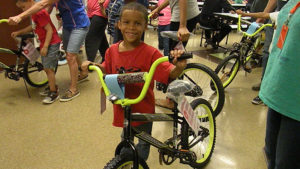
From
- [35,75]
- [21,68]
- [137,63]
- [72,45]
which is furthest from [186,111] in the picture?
[35,75]

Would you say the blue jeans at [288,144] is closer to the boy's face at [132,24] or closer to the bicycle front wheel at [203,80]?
the boy's face at [132,24]

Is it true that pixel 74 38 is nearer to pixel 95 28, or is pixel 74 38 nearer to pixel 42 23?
pixel 42 23

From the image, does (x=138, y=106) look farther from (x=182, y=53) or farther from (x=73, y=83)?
(x=73, y=83)

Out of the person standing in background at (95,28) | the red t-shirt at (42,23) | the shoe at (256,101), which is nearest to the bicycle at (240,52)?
the shoe at (256,101)

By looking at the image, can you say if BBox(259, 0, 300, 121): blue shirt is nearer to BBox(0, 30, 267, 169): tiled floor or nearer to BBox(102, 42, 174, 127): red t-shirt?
BBox(102, 42, 174, 127): red t-shirt

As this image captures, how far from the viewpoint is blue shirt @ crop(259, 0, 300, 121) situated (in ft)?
3.16

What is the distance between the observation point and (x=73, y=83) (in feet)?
9.31

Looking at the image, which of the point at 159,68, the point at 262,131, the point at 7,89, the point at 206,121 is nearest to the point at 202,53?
the point at 262,131

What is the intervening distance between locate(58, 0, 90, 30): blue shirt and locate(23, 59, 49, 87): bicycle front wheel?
2.14 feet

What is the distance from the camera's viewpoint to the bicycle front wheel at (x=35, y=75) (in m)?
2.88

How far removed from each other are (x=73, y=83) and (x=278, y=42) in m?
2.28

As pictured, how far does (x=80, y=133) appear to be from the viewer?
219cm

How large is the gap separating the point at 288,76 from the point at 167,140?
816 millimetres

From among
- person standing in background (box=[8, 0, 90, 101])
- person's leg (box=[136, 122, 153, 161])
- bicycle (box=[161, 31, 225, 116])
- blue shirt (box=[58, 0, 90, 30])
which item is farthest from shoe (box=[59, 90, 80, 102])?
person's leg (box=[136, 122, 153, 161])
